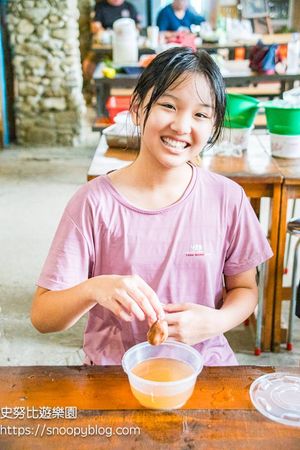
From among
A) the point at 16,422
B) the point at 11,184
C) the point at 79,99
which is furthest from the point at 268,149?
the point at 79,99

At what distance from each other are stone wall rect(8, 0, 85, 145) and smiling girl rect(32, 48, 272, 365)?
16.7 ft

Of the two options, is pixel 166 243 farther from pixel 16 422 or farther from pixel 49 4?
pixel 49 4

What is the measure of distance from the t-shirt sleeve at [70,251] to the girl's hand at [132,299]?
23cm

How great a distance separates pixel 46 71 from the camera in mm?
6211

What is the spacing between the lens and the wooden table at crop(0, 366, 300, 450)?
37.0 inches

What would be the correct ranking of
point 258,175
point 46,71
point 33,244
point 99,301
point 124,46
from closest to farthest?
1. point 99,301
2. point 258,175
3. point 33,244
4. point 124,46
5. point 46,71

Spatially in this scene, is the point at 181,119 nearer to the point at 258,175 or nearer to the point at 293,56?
the point at 258,175

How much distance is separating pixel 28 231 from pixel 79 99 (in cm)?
262

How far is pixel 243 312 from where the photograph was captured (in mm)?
1368

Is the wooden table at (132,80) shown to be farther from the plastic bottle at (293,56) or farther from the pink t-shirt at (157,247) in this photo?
the pink t-shirt at (157,247)

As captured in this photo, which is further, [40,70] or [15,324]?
[40,70]

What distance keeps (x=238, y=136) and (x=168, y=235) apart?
59.7 inches

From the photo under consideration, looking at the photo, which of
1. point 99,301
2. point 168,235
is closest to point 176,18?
point 168,235

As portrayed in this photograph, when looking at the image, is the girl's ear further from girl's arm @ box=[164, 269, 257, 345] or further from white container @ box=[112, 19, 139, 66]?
white container @ box=[112, 19, 139, 66]
